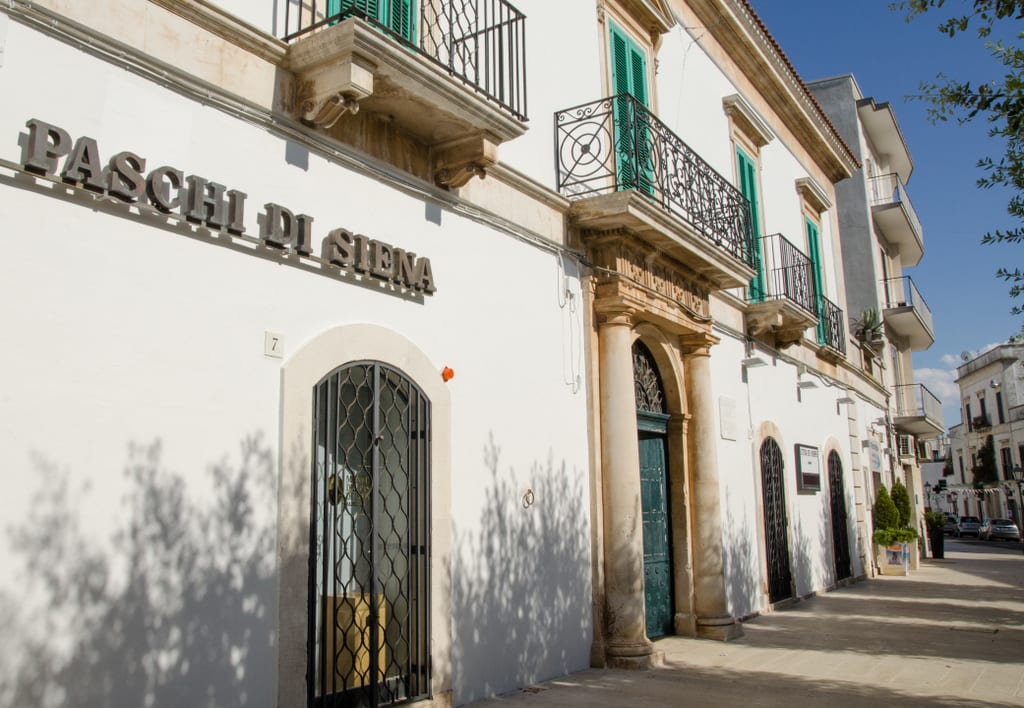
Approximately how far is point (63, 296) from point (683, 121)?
888cm

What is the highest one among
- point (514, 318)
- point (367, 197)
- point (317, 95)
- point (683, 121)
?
point (683, 121)

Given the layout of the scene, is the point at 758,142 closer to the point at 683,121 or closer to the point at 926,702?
the point at 683,121

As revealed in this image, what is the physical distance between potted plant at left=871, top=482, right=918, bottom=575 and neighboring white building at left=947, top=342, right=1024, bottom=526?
3534 cm

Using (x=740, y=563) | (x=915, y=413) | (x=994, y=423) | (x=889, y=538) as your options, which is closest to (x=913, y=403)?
(x=915, y=413)

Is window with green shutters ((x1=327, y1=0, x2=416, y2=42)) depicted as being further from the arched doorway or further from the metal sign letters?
the arched doorway

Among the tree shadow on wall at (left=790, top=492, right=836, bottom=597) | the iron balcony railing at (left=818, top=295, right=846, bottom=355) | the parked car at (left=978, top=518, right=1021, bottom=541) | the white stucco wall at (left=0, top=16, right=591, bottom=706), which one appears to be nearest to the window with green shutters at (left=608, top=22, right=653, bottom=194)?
the white stucco wall at (left=0, top=16, right=591, bottom=706)

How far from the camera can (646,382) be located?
9.98 metres

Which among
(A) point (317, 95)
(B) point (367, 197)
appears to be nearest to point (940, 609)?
(B) point (367, 197)

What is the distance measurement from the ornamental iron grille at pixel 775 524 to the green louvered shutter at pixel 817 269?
4.02m

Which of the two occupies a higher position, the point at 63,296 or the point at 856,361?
the point at 856,361

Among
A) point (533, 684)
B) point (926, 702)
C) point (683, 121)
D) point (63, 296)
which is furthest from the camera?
point (683, 121)

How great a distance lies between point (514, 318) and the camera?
24.6 ft

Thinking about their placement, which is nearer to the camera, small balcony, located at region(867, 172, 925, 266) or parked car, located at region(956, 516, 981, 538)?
small balcony, located at region(867, 172, 925, 266)

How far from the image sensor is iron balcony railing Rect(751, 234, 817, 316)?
13617 millimetres
